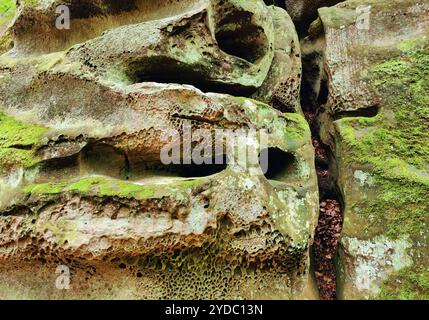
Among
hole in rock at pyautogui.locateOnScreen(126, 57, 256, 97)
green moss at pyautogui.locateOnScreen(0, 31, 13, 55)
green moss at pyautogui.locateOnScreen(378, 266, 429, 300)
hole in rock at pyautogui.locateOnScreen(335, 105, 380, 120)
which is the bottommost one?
green moss at pyautogui.locateOnScreen(378, 266, 429, 300)

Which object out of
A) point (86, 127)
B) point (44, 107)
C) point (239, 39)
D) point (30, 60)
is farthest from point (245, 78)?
point (30, 60)

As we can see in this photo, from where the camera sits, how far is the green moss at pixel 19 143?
16.0 feet

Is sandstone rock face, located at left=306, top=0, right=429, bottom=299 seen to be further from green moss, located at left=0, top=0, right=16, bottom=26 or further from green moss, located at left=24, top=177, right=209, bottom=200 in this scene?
green moss, located at left=0, top=0, right=16, bottom=26

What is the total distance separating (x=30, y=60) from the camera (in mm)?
6227

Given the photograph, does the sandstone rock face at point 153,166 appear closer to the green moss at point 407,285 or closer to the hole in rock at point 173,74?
the hole in rock at point 173,74

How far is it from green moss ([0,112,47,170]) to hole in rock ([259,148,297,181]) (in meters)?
3.07

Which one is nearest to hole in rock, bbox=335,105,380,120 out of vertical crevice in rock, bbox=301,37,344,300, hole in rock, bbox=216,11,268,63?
vertical crevice in rock, bbox=301,37,344,300

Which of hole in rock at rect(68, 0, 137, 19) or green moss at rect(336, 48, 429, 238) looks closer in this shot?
green moss at rect(336, 48, 429, 238)

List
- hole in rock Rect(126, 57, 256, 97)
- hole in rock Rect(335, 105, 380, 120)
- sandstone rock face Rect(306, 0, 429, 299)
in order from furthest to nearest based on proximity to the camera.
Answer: hole in rock Rect(335, 105, 380, 120) → hole in rock Rect(126, 57, 256, 97) → sandstone rock face Rect(306, 0, 429, 299)

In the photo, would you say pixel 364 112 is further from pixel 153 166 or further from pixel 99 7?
pixel 99 7

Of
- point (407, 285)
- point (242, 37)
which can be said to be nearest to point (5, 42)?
point (242, 37)

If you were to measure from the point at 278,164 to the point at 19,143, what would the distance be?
3561mm

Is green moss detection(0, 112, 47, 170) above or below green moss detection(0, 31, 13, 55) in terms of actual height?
below

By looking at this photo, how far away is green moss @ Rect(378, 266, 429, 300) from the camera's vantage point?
421cm
